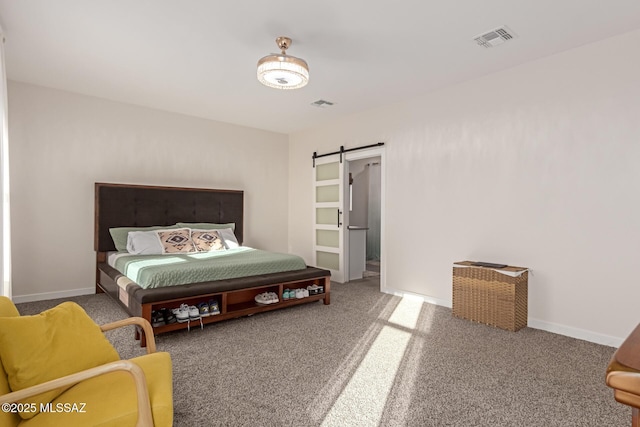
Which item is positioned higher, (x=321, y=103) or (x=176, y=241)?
(x=321, y=103)

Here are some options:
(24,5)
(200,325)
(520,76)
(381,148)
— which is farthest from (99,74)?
(520,76)

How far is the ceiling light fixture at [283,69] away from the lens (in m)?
2.80

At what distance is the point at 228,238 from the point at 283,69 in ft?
9.68

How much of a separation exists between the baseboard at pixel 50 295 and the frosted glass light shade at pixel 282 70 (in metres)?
3.76

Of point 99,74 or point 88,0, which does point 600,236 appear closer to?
point 88,0

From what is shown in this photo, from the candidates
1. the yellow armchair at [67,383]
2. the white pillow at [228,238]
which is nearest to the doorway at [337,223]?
the white pillow at [228,238]

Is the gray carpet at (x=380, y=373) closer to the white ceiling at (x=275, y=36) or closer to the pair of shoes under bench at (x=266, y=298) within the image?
the pair of shoes under bench at (x=266, y=298)

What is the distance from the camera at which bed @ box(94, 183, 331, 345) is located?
3.09 m

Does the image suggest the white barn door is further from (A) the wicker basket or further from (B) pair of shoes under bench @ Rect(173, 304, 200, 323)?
(B) pair of shoes under bench @ Rect(173, 304, 200, 323)

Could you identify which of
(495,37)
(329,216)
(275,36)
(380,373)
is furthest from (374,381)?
(329,216)

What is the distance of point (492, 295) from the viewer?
3.36 meters

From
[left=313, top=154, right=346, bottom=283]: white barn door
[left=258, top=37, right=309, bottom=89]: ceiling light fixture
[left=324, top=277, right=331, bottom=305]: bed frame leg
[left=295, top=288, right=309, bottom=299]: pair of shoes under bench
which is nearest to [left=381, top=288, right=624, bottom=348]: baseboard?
[left=324, top=277, right=331, bottom=305]: bed frame leg

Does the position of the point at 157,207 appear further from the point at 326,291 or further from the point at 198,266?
the point at 326,291

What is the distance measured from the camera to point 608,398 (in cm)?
207
